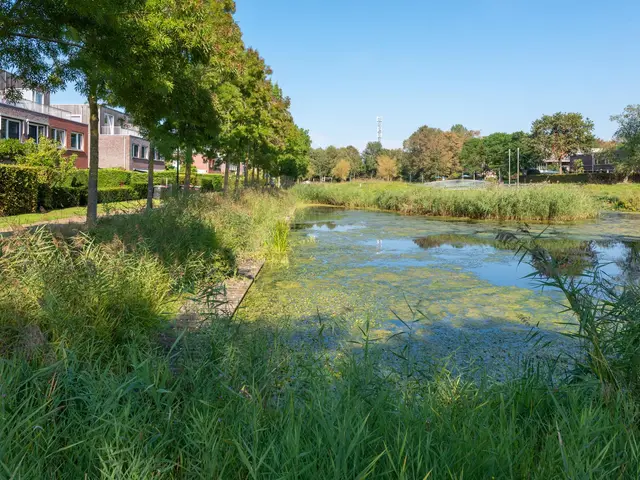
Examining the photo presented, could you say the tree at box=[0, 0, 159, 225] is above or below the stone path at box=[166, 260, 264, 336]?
above

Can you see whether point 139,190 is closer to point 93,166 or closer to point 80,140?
point 80,140

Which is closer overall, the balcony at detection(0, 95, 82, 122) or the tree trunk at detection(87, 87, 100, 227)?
the tree trunk at detection(87, 87, 100, 227)

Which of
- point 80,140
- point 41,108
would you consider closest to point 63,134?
point 80,140

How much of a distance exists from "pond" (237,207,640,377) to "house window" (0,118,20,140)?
75.9 feet

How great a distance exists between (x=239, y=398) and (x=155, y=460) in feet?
2.20

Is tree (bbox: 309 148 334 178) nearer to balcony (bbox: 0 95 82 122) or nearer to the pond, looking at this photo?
balcony (bbox: 0 95 82 122)

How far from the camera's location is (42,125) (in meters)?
31.8

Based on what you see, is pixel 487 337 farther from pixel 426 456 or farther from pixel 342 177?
pixel 342 177

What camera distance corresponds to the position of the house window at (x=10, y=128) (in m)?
Result: 28.2

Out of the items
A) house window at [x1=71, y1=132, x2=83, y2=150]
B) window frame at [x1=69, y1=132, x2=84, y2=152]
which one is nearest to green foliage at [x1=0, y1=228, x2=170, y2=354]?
window frame at [x1=69, y1=132, x2=84, y2=152]

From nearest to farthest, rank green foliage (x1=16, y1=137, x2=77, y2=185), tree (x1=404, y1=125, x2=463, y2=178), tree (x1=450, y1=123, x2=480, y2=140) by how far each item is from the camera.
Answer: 1. green foliage (x1=16, y1=137, x2=77, y2=185)
2. tree (x1=404, y1=125, x2=463, y2=178)
3. tree (x1=450, y1=123, x2=480, y2=140)

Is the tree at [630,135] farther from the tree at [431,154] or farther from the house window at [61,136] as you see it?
the house window at [61,136]

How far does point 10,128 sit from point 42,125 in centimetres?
289

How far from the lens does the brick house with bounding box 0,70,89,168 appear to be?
93.4 feet
